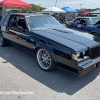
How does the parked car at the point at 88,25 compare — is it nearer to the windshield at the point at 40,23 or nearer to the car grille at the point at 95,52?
the windshield at the point at 40,23

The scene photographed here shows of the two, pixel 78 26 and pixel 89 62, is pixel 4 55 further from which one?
pixel 78 26

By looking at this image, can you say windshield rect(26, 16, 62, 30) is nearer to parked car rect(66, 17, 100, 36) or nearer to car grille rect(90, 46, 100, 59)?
car grille rect(90, 46, 100, 59)

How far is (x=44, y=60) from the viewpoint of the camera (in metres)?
3.67

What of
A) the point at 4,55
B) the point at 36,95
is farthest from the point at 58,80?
the point at 4,55

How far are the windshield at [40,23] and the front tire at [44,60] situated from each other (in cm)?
97

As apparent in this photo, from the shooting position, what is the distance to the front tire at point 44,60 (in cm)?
342


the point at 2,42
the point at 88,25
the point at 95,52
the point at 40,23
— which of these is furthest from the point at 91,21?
the point at 2,42

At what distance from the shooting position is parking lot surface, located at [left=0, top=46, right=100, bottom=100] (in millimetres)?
2577

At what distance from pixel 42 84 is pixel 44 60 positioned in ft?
2.86

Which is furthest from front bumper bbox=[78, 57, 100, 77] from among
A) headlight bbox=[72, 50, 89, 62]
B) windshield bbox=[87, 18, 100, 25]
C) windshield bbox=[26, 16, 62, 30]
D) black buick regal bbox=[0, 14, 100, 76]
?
windshield bbox=[87, 18, 100, 25]

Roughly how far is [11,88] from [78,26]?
20.6 feet

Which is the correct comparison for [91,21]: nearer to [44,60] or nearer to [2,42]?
[44,60]

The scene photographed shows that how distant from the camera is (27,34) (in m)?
3.98

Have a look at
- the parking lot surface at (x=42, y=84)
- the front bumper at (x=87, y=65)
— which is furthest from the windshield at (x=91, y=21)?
the front bumper at (x=87, y=65)
